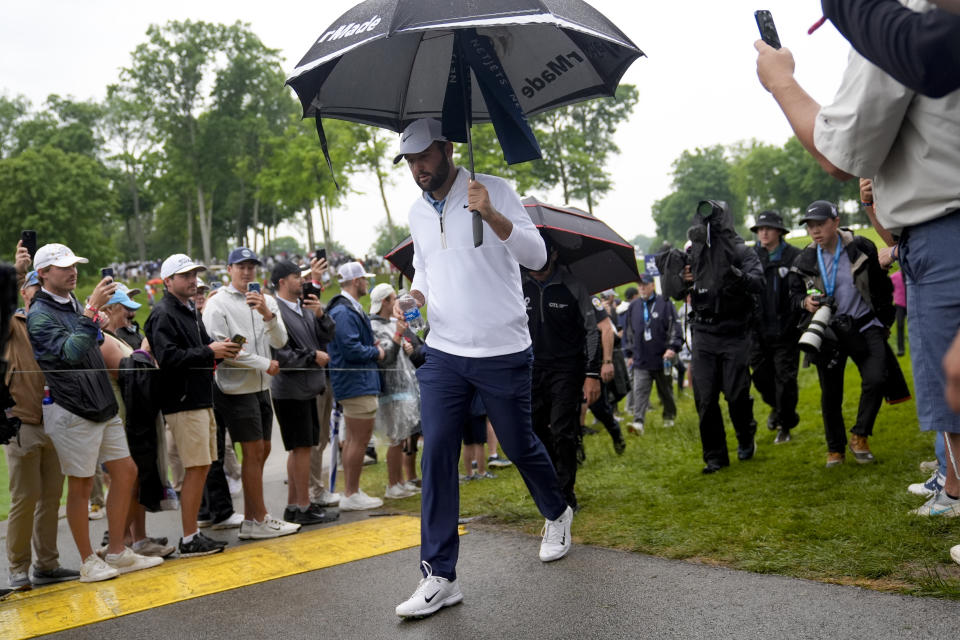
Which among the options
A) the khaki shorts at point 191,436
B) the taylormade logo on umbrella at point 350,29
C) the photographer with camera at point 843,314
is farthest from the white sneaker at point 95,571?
the photographer with camera at point 843,314

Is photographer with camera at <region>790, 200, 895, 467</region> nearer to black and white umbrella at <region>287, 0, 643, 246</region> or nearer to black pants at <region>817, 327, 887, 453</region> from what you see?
black pants at <region>817, 327, 887, 453</region>

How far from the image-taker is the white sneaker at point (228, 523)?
8.08 meters

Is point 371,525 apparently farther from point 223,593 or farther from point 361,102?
point 361,102

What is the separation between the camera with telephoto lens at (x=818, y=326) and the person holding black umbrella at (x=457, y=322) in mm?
2674

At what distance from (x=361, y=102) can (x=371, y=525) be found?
10.8 feet

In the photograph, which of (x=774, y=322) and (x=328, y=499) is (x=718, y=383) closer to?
(x=774, y=322)

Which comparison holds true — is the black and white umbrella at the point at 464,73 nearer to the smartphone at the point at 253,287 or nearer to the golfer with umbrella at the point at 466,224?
the golfer with umbrella at the point at 466,224

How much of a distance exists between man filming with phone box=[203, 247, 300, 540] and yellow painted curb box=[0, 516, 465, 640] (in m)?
0.43

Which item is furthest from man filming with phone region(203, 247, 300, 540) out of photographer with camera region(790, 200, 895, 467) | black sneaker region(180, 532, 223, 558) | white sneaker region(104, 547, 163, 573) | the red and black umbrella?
photographer with camera region(790, 200, 895, 467)

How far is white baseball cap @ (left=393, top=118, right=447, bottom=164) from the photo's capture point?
460 cm

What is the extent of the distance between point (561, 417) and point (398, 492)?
9.23 feet

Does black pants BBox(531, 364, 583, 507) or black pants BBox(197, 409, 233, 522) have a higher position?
black pants BBox(531, 364, 583, 507)

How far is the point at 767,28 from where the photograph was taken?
9.91ft

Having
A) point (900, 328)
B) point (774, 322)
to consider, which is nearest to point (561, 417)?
point (774, 322)
